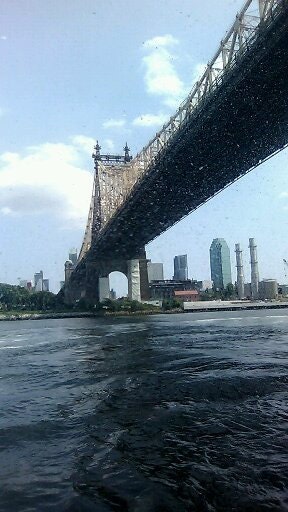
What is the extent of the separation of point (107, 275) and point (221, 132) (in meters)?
47.7

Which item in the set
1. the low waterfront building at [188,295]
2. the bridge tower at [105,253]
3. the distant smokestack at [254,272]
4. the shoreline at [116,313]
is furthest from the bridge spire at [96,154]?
the distant smokestack at [254,272]

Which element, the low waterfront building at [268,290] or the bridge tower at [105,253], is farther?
the low waterfront building at [268,290]

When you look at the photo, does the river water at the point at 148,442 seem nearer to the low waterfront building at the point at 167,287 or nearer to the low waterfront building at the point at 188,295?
the low waterfront building at the point at 188,295

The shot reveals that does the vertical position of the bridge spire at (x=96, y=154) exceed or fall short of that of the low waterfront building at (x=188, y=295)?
it exceeds it

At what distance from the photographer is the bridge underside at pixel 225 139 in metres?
18.2

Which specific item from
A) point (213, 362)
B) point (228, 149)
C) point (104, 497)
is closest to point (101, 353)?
point (213, 362)

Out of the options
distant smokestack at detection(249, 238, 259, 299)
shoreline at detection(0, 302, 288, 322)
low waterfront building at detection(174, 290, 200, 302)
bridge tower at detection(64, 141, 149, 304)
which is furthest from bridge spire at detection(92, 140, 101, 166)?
distant smokestack at detection(249, 238, 259, 299)

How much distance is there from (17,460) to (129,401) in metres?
2.64

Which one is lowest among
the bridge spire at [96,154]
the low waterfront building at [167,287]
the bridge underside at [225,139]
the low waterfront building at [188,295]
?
the low waterfront building at [188,295]

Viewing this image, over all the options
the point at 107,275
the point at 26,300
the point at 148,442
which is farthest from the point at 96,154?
the point at 148,442

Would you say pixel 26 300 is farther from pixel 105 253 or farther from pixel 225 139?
pixel 225 139

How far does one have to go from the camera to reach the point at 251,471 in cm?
360

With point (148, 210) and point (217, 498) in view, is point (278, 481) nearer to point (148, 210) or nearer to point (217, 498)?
point (217, 498)

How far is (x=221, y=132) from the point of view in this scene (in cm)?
2423
